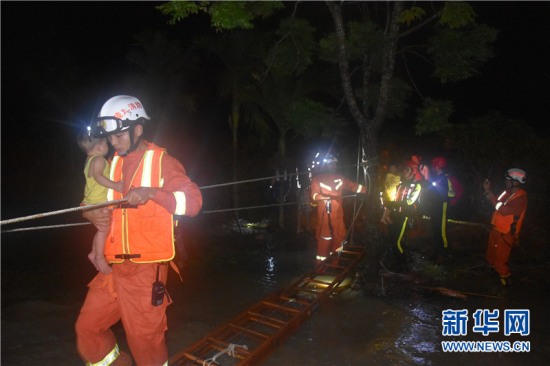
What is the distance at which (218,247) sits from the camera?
33.7 ft

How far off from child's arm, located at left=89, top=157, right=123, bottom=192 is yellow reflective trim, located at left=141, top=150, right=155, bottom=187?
1.26 feet

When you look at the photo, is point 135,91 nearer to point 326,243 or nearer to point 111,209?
point 326,243

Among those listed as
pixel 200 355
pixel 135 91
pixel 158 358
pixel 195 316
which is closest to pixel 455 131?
pixel 195 316

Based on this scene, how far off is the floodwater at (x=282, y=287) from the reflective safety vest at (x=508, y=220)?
40.2 inches

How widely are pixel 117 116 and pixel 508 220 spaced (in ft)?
21.8

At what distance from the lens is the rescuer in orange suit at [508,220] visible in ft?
22.6

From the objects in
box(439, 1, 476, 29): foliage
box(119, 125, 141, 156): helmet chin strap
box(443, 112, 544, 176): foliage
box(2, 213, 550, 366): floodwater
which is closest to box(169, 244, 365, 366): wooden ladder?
box(2, 213, 550, 366): floodwater

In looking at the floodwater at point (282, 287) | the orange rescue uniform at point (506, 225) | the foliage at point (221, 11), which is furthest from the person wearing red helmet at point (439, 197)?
the foliage at point (221, 11)

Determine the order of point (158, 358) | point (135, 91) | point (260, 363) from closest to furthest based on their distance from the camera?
point (158, 358)
point (260, 363)
point (135, 91)

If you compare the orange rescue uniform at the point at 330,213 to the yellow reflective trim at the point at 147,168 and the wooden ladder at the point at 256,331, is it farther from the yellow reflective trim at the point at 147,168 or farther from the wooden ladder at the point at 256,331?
the yellow reflective trim at the point at 147,168

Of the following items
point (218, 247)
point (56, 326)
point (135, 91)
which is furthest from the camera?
point (135, 91)

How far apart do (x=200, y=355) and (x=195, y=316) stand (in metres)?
1.58

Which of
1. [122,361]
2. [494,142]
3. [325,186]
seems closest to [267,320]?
[122,361]

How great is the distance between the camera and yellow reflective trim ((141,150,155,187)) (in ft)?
10.4
